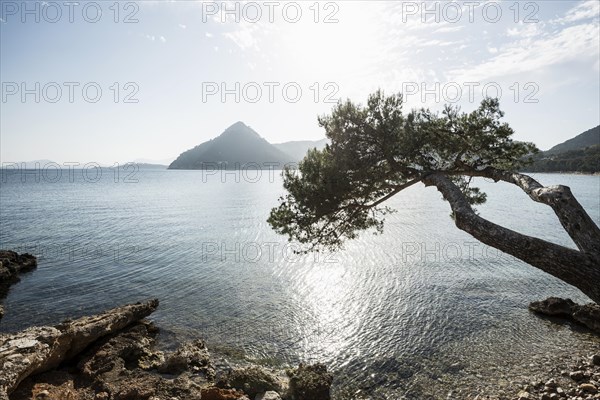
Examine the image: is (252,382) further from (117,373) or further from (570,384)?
(570,384)

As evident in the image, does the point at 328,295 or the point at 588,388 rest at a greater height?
the point at 588,388

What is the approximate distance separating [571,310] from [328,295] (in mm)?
15899

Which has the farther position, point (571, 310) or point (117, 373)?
point (571, 310)

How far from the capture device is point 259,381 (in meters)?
13.1

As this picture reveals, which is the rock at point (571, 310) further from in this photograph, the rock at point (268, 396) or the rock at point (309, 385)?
the rock at point (268, 396)

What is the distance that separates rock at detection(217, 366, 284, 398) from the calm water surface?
3.03 m

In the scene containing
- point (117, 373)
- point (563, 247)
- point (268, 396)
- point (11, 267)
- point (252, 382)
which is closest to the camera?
point (563, 247)

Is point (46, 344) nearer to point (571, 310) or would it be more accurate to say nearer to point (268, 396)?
point (268, 396)

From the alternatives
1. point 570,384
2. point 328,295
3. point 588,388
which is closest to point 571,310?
point 570,384

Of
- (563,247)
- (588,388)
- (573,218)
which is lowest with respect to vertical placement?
(588,388)

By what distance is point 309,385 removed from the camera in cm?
1296

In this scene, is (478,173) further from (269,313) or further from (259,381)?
(269,313)

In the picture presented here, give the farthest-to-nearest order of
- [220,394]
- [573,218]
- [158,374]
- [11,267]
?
[11,267] < [158,374] < [220,394] < [573,218]

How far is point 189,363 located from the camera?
15.3 meters
